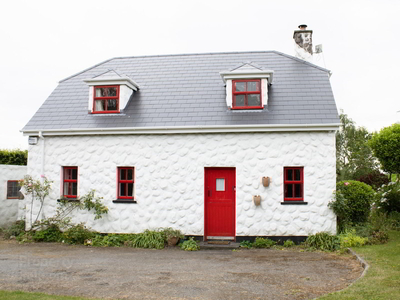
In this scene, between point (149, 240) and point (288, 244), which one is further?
point (149, 240)

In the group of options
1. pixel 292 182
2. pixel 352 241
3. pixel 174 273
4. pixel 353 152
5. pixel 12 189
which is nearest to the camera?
pixel 174 273

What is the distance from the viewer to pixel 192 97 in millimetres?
13984

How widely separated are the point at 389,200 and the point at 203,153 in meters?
7.86

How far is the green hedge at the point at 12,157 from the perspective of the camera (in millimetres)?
18719

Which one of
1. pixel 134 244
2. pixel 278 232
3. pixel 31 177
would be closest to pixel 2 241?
pixel 31 177

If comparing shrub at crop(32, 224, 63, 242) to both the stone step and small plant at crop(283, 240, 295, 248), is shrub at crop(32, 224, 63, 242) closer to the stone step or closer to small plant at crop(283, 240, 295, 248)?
the stone step

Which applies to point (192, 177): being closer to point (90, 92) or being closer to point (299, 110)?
point (299, 110)

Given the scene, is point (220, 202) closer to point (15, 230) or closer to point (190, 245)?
point (190, 245)

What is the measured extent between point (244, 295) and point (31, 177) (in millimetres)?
9935

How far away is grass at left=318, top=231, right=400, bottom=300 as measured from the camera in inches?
252

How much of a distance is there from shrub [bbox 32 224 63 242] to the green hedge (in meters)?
7.26

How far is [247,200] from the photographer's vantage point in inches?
483

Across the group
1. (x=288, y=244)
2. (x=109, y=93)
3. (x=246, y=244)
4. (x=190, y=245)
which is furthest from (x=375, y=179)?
(x=109, y=93)

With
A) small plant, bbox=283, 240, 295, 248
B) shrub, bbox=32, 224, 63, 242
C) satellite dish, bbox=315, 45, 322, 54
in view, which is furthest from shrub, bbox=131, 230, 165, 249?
satellite dish, bbox=315, 45, 322, 54
